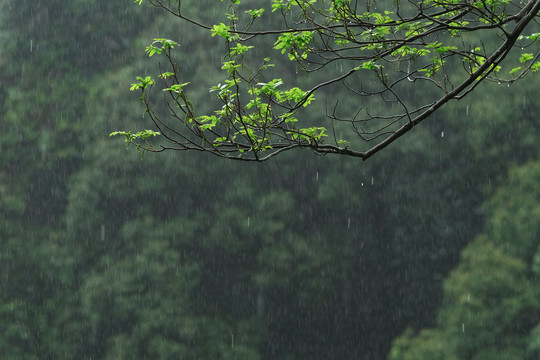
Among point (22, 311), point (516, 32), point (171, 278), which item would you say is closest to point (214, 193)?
point (171, 278)

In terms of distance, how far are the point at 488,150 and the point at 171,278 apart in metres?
4.90

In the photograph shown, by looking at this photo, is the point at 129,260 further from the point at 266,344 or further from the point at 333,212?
the point at 333,212

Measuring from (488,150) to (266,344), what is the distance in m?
4.23

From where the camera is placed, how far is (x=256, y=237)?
32.1ft

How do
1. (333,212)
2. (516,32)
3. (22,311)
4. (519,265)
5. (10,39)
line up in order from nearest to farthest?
(516,32) < (519,265) < (22,311) < (333,212) < (10,39)

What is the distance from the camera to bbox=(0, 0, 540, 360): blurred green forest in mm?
9250

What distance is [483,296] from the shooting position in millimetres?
8688

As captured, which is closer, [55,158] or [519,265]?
[519,265]

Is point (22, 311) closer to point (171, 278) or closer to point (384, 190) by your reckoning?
point (171, 278)

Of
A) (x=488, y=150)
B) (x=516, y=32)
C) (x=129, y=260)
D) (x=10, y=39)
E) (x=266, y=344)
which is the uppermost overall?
(x=10, y=39)

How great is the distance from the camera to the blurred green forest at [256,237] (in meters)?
9.25

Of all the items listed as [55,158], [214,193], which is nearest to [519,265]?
[214,193]

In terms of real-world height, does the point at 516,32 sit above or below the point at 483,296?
above

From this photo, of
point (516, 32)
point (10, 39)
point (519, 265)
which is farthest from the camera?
point (10, 39)
